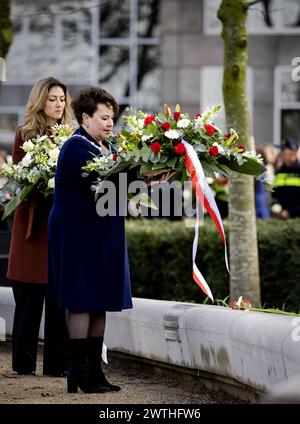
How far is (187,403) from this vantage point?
6750 millimetres

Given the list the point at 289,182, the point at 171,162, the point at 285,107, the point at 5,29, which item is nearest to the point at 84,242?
the point at 171,162

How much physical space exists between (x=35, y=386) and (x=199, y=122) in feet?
6.36

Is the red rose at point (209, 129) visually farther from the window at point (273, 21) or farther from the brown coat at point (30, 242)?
the window at point (273, 21)

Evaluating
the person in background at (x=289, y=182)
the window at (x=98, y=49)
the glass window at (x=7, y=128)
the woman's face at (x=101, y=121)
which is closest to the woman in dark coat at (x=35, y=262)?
the woman's face at (x=101, y=121)

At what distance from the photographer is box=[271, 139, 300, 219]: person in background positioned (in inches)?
568

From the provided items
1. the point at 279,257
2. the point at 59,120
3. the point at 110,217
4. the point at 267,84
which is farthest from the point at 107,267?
→ the point at 267,84

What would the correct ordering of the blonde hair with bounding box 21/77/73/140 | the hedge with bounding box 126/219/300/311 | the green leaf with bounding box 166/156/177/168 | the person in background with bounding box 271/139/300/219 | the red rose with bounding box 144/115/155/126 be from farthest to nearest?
1. the person in background with bounding box 271/139/300/219
2. the hedge with bounding box 126/219/300/311
3. the blonde hair with bounding box 21/77/73/140
4. the red rose with bounding box 144/115/155/126
5. the green leaf with bounding box 166/156/177/168

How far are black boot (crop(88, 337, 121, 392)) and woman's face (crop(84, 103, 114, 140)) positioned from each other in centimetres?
120

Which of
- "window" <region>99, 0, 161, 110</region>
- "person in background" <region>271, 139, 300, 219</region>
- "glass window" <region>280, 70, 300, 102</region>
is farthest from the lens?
"window" <region>99, 0, 161, 110</region>

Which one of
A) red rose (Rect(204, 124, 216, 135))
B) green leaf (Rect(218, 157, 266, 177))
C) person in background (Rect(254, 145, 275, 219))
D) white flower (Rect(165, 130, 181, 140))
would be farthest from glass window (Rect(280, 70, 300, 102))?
white flower (Rect(165, 130, 181, 140))

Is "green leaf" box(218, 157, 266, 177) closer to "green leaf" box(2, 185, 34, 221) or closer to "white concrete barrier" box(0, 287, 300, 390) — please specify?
"white concrete barrier" box(0, 287, 300, 390)

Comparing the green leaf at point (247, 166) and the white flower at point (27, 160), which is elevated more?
the white flower at point (27, 160)

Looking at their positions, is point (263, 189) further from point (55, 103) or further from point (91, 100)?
point (91, 100)

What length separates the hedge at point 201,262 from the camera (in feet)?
34.5
